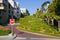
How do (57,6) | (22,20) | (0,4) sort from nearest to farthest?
1. (57,6)
2. (22,20)
3. (0,4)

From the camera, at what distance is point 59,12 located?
2015 inches

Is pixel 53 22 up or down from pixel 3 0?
down

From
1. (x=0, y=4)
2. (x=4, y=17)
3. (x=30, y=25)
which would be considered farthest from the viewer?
(x=4, y=17)

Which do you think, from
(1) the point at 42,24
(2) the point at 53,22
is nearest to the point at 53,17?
(2) the point at 53,22

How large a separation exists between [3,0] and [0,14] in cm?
551

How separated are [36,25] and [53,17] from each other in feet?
20.4

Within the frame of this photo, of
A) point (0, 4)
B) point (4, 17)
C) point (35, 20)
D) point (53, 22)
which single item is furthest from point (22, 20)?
point (4, 17)

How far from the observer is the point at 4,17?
78.4m

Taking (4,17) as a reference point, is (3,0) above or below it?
above

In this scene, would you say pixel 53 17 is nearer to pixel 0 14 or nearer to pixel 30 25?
pixel 30 25

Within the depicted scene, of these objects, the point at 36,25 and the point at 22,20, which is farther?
the point at 22,20

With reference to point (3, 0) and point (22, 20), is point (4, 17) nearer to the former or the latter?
point (3, 0)

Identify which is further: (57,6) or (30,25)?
(57,6)

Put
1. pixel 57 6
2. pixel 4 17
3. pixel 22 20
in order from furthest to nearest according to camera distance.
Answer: pixel 4 17 < pixel 22 20 < pixel 57 6
